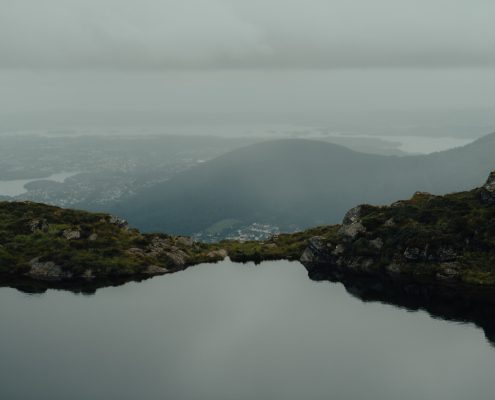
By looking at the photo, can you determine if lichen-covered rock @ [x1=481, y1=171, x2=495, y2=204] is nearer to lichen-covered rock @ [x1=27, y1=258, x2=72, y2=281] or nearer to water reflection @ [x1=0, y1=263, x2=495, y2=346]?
water reflection @ [x1=0, y1=263, x2=495, y2=346]

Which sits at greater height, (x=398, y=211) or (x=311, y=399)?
(x=398, y=211)

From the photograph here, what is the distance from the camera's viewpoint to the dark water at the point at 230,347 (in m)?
75.2

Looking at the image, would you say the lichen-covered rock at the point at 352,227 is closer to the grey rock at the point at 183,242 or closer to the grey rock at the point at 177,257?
the grey rock at the point at 177,257

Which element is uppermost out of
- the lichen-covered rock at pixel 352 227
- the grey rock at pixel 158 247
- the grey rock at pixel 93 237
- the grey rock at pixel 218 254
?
the lichen-covered rock at pixel 352 227

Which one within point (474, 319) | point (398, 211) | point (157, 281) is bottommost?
point (157, 281)

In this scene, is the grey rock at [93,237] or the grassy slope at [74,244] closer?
the grassy slope at [74,244]

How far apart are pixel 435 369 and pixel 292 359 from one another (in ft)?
80.0

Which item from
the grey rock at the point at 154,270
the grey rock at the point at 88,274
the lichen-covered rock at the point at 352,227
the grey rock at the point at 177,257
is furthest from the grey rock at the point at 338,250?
the grey rock at the point at 88,274

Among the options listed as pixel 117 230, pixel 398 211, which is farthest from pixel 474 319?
pixel 117 230

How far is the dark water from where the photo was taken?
75250mm

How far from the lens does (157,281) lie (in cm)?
13512

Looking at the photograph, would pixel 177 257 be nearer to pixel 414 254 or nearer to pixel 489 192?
pixel 414 254

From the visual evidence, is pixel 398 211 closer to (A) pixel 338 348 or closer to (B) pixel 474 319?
(B) pixel 474 319

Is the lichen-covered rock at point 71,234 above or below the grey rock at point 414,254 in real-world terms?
below
